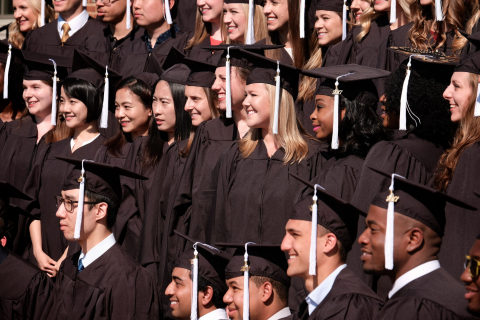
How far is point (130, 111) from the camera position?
8141 mm

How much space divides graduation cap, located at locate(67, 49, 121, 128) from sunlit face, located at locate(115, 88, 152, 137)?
0.18m

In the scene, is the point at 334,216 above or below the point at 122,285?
above

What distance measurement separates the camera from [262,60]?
691 cm

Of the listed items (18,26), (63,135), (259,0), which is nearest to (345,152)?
(259,0)

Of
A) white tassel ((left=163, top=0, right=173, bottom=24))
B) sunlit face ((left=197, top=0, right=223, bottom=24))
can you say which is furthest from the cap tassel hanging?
white tassel ((left=163, top=0, right=173, bottom=24))

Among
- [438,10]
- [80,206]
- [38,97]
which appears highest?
[438,10]

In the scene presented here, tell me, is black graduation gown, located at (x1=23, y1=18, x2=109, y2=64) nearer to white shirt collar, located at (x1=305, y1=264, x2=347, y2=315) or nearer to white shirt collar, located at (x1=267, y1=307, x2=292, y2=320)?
white shirt collar, located at (x1=267, y1=307, x2=292, y2=320)

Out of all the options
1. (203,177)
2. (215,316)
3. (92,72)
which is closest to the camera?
(215,316)

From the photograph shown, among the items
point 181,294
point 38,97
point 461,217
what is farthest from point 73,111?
point 461,217

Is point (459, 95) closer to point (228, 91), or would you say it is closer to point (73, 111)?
point (228, 91)

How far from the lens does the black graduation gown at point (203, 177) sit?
24.1 ft

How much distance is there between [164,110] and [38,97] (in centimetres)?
153

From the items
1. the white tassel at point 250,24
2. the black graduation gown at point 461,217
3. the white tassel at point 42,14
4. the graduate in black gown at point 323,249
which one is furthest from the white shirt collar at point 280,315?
the white tassel at point 42,14

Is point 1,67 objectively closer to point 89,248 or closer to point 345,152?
point 89,248
